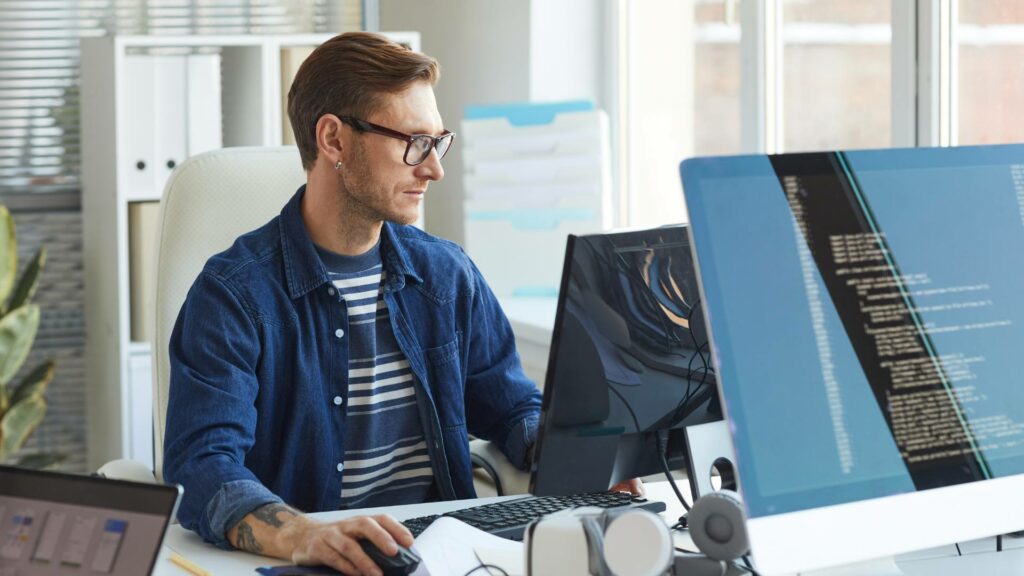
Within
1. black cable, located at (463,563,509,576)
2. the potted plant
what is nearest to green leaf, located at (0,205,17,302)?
the potted plant

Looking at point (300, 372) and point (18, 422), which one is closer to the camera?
point (300, 372)

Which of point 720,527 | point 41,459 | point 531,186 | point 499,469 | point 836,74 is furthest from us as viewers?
point 41,459

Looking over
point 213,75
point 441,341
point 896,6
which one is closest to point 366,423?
point 441,341

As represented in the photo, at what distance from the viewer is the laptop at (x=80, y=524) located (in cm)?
98

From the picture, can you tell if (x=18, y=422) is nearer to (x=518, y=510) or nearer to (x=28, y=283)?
(x=28, y=283)

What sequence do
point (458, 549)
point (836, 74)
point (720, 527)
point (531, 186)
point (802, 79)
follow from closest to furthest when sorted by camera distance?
point (720, 527) → point (458, 549) → point (836, 74) → point (802, 79) → point (531, 186)

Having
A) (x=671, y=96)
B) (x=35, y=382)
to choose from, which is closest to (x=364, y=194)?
(x=671, y=96)

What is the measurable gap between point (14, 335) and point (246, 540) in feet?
7.19

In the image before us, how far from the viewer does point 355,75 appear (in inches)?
67.4

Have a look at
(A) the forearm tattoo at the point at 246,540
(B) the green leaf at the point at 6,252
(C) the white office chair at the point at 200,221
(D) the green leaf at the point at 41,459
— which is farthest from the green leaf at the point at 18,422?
(A) the forearm tattoo at the point at 246,540

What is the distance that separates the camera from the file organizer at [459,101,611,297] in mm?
3188

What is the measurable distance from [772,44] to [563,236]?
0.73 metres

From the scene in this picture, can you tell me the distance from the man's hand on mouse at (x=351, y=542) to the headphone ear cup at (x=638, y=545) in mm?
236

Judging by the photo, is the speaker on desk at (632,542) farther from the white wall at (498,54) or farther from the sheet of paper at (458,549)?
the white wall at (498,54)
